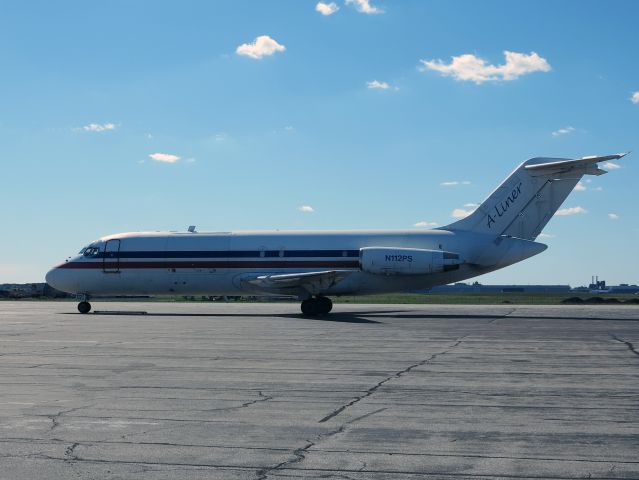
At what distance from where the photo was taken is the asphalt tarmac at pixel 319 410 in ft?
21.2

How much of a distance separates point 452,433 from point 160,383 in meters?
5.37

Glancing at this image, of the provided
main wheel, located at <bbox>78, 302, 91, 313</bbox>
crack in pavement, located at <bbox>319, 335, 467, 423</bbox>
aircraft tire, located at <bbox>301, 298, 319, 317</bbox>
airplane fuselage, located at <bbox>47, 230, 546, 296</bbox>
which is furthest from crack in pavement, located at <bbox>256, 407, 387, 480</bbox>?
main wheel, located at <bbox>78, 302, 91, 313</bbox>

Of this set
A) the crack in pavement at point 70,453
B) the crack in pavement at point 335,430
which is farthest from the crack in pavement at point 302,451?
the crack in pavement at point 70,453

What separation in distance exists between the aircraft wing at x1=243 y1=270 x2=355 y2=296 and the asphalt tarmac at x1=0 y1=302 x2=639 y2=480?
521 inches

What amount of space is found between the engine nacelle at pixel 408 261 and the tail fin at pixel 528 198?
9.39ft

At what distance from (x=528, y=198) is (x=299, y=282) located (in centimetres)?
1088

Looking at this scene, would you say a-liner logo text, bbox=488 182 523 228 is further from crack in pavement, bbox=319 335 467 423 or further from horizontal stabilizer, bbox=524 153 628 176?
crack in pavement, bbox=319 335 467 423

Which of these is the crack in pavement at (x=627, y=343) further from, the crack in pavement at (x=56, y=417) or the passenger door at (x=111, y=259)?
the passenger door at (x=111, y=259)

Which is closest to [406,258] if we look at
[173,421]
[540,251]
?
Answer: [540,251]

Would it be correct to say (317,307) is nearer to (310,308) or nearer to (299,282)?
(310,308)

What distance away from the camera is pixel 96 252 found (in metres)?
36.1

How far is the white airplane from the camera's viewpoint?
32.2m

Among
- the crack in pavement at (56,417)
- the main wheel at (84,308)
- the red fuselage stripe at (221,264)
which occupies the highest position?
the red fuselage stripe at (221,264)

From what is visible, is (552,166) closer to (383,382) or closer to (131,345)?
(131,345)
